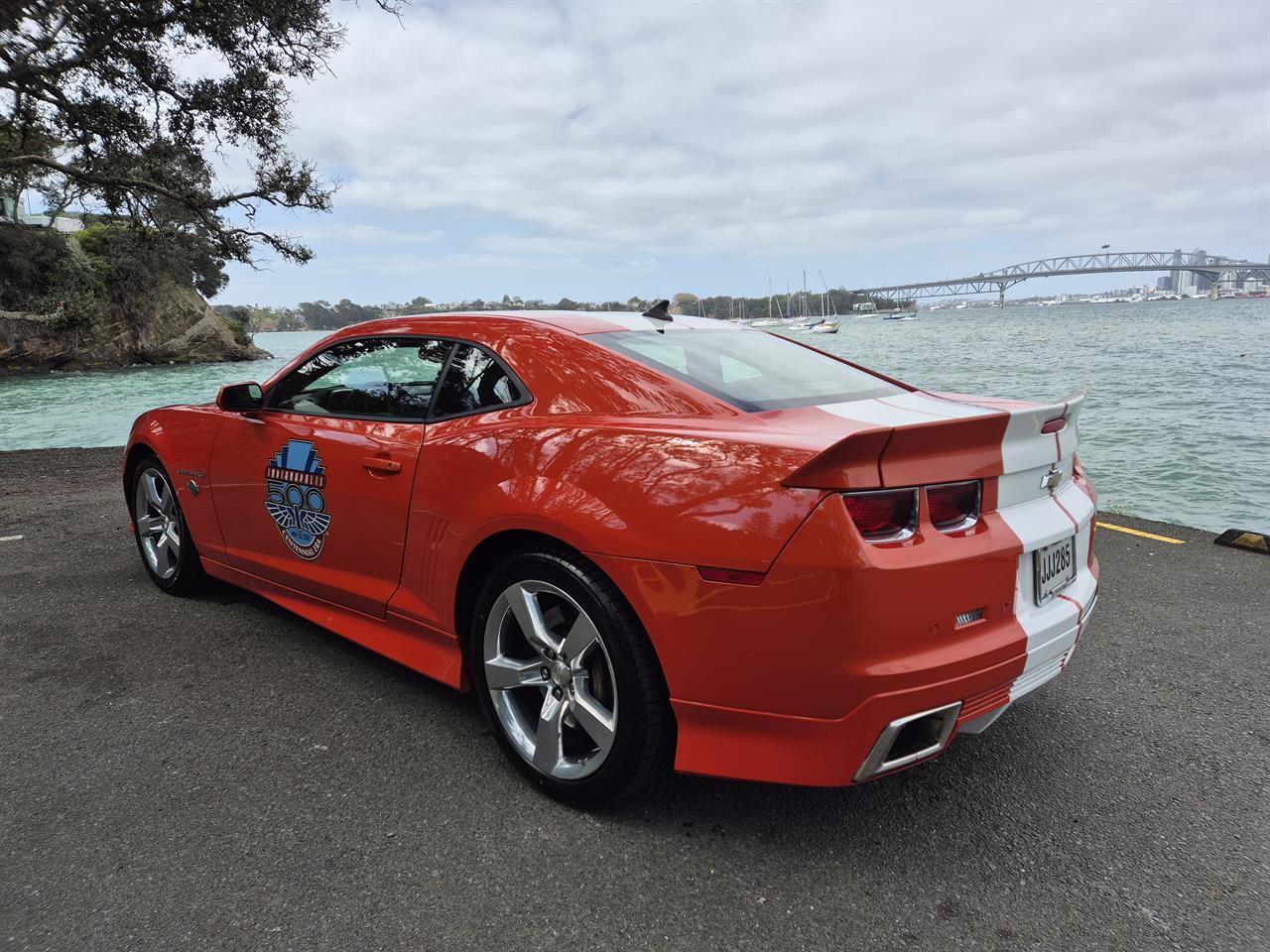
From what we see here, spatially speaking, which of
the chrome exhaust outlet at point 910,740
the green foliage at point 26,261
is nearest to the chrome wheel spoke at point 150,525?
the chrome exhaust outlet at point 910,740

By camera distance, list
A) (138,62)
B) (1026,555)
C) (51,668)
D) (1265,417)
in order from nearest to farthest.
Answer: (1026,555) < (51,668) < (138,62) < (1265,417)

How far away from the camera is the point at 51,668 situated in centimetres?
337

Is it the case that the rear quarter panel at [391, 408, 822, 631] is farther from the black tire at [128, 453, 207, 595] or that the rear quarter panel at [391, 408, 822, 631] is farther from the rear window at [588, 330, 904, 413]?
the black tire at [128, 453, 207, 595]

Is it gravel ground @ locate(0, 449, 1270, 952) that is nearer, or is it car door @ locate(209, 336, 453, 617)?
gravel ground @ locate(0, 449, 1270, 952)

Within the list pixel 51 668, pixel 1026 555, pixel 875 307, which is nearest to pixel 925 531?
pixel 1026 555

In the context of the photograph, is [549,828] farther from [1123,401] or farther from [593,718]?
[1123,401]

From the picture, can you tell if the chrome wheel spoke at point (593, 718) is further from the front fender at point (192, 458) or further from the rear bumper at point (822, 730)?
the front fender at point (192, 458)

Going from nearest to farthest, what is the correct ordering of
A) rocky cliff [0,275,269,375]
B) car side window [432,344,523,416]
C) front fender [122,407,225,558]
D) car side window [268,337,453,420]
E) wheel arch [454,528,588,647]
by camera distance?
wheel arch [454,528,588,647]
car side window [432,344,523,416]
car side window [268,337,453,420]
front fender [122,407,225,558]
rocky cliff [0,275,269,375]

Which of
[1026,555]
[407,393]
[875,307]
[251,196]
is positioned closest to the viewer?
[1026,555]

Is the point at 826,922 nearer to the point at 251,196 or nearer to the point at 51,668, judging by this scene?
the point at 51,668

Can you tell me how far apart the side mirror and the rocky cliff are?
1980 inches

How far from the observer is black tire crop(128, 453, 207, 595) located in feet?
A: 13.3

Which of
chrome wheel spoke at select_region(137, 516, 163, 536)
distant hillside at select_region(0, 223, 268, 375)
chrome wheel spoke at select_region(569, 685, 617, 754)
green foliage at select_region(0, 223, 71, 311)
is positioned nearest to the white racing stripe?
chrome wheel spoke at select_region(569, 685, 617, 754)

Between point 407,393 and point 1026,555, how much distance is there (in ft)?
6.75
